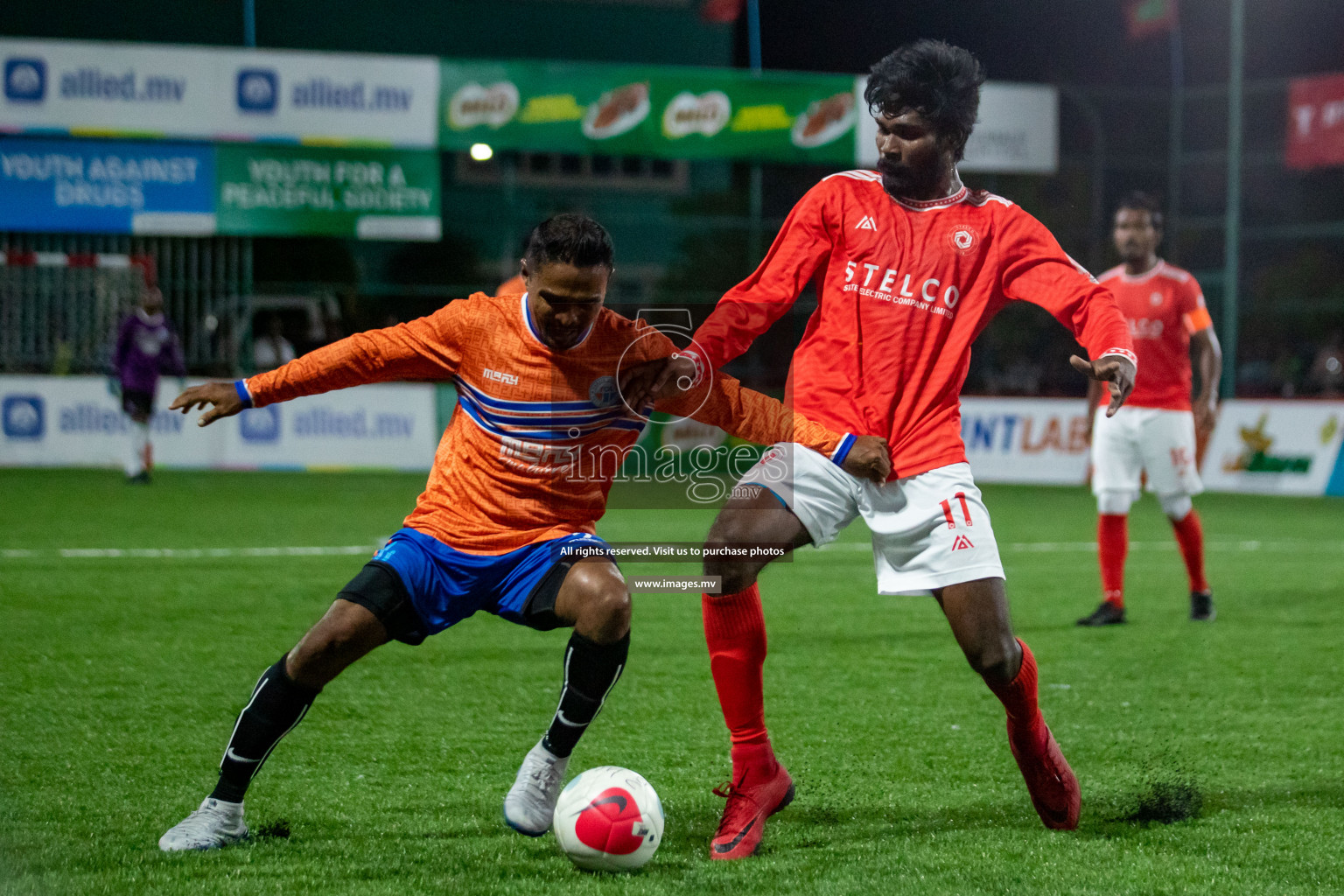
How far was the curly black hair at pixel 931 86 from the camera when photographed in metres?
3.77

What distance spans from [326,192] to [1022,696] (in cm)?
1573

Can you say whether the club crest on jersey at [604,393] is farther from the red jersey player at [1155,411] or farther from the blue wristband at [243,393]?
the red jersey player at [1155,411]

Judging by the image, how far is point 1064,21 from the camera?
25.6 metres

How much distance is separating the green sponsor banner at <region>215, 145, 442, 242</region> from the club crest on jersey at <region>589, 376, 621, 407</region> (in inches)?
589

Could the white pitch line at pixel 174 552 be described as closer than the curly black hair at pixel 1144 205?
No

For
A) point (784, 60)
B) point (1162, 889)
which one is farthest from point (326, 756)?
point (784, 60)

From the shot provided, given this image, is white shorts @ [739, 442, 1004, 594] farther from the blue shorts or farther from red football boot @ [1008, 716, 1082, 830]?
the blue shorts

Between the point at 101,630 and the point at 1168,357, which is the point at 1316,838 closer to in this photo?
the point at 1168,357

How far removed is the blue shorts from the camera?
11.7 feet

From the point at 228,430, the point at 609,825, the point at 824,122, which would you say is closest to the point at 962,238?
the point at 609,825

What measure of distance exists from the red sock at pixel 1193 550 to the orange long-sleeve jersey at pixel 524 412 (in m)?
4.55

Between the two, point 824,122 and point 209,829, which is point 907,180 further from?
point 824,122

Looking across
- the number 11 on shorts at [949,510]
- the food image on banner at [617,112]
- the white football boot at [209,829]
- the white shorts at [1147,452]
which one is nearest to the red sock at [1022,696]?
the number 11 on shorts at [949,510]

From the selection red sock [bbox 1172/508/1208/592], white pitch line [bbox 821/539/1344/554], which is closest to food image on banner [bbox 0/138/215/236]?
white pitch line [bbox 821/539/1344/554]
